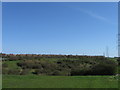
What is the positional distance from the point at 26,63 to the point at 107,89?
95.7 feet

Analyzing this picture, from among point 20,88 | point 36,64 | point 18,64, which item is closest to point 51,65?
point 36,64

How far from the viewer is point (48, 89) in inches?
520

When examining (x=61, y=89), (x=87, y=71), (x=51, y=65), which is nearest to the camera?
(x=61, y=89)

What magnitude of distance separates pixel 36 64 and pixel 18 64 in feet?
10.2

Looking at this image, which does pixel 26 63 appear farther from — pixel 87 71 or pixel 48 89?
pixel 48 89

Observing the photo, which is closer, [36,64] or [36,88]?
[36,88]

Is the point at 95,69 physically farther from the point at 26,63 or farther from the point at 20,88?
the point at 20,88

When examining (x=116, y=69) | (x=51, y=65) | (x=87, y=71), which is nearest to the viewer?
(x=116, y=69)

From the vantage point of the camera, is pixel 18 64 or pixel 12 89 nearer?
pixel 12 89

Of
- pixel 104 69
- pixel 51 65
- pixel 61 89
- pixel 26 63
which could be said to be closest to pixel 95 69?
pixel 104 69

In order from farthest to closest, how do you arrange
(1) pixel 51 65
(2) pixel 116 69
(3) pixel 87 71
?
(1) pixel 51 65 < (3) pixel 87 71 < (2) pixel 116 69

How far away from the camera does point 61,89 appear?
13.2 m

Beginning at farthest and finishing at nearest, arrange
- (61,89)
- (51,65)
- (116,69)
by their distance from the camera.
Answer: (51,65) → (116,69) → (61,89)

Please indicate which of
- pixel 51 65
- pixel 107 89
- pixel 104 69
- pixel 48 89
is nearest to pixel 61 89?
pixel 48 89
